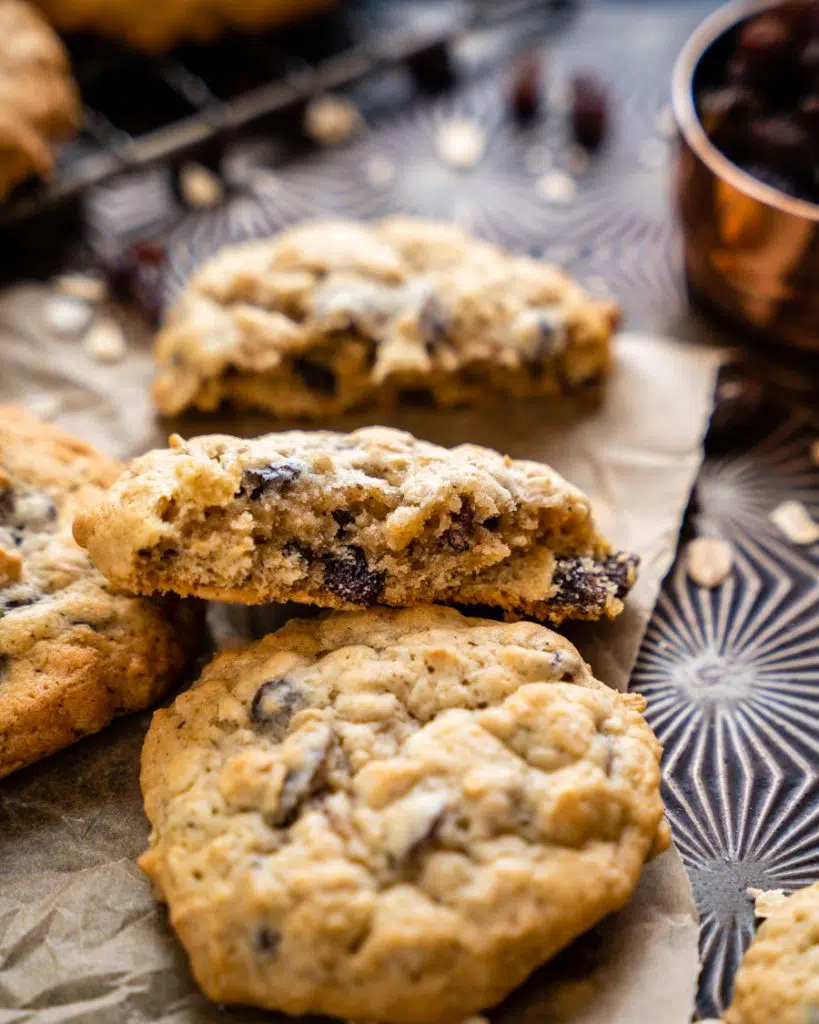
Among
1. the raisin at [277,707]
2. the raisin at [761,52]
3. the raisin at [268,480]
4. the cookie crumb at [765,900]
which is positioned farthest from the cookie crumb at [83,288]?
the cookie crumb at [765,900]

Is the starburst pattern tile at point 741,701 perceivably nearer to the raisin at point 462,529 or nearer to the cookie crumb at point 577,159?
the raisin at point 462,529

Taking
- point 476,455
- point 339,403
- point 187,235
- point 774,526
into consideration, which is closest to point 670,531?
point 774,526

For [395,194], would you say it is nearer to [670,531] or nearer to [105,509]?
[670,531]

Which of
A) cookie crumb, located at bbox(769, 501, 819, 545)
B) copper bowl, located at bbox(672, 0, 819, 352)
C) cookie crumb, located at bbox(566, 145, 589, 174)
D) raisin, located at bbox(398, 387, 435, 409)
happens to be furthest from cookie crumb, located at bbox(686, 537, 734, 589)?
cookie crumb, located at bbox(566, 145, 589, 174)

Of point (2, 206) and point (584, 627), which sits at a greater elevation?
point (2, 206)

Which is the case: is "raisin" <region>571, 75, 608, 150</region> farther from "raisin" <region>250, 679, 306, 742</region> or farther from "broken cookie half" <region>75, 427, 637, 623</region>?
"raisin" <region>250, 679, 306, 742</region>

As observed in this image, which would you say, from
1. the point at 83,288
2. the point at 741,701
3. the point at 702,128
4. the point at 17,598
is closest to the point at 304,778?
the point at 17,598

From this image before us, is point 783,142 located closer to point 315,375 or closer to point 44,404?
point 315,375
